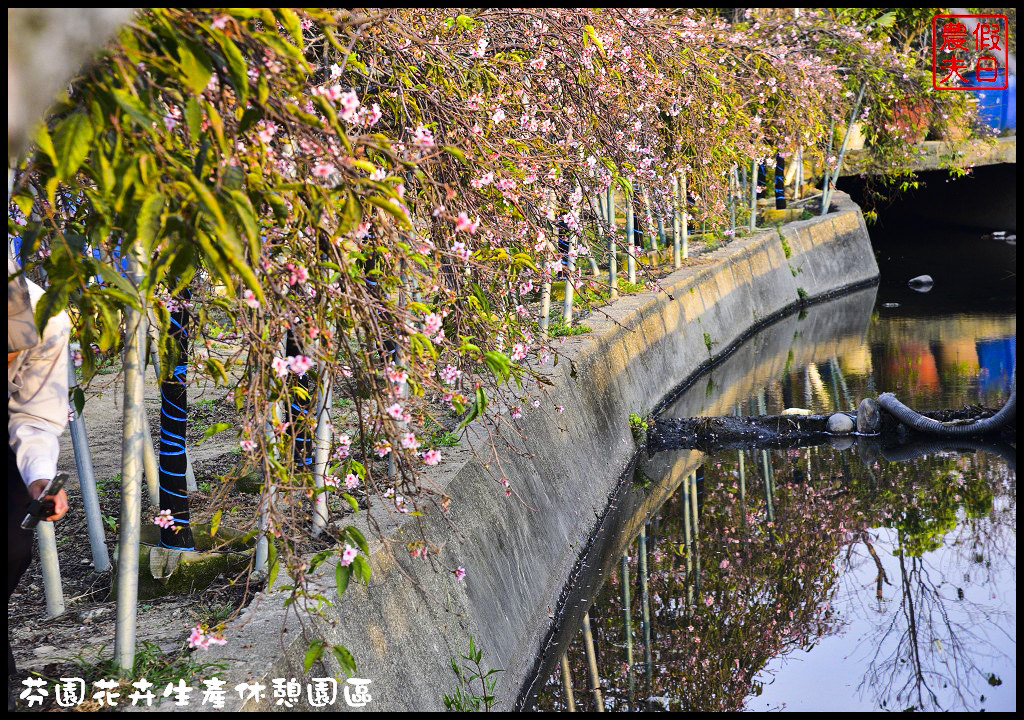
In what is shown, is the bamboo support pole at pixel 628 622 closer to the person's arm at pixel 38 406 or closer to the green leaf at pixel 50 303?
the person's arm at pixel 38 406

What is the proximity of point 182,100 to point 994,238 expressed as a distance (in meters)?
27.1

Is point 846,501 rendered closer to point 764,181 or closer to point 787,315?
point 787,315

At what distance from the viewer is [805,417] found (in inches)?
423

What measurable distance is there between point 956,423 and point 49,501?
30.3 ft

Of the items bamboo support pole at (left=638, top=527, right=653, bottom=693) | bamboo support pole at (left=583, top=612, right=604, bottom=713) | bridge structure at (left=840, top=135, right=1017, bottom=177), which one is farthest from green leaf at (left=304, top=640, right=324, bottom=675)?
bridge structure at (left=840, top=135, right=1017, bottom=177)

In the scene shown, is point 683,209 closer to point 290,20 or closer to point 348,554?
point 348,554

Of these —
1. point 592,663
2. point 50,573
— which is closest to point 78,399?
point 50,573

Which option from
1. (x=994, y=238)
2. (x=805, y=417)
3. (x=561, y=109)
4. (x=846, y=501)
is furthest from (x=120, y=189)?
(x=994, y=238)

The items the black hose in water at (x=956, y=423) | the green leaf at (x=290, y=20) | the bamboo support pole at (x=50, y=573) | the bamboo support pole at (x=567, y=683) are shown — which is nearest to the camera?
the green leaf at (x=290, y=20)

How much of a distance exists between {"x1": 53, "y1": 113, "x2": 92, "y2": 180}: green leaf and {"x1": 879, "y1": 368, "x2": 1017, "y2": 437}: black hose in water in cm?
955

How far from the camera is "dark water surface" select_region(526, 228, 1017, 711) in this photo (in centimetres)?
612

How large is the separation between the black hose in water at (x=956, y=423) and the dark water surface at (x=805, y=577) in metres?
0.29

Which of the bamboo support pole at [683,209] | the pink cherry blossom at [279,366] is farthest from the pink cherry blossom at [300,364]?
the bamboo support pole at [683,209]

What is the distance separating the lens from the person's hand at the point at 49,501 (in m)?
2.99
